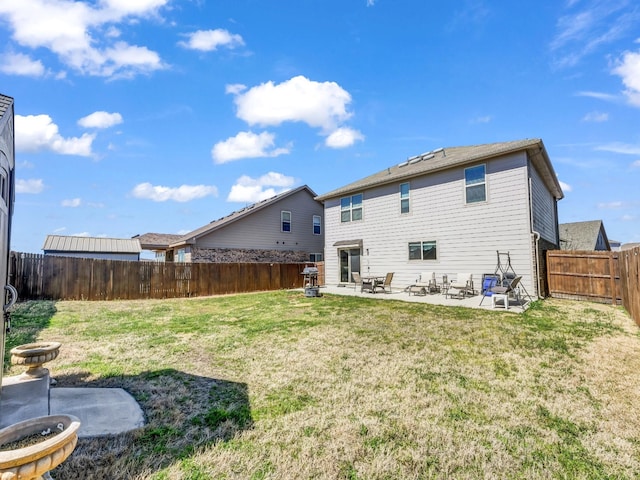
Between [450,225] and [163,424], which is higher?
[450,225]

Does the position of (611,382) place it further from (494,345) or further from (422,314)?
(422,314)

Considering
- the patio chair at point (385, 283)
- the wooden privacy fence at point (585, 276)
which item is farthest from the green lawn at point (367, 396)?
the patio chair at point (385, 283)

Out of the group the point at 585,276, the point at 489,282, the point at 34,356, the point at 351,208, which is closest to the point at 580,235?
the point at 585,276

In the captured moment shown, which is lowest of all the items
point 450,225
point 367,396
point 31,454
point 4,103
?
point 367,396

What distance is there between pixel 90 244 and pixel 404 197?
27.2 m

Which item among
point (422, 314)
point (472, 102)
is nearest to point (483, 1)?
point (472, 102)

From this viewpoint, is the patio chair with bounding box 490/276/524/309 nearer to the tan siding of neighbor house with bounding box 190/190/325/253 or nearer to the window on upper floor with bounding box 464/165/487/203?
the window on upper floor with bounding box 464/165/487/203

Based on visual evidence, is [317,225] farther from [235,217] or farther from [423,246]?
[423,246]

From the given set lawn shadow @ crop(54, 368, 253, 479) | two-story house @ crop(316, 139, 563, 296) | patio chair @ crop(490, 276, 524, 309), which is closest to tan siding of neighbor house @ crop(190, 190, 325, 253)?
two-story house @ crop(316, 139, 563, 296)

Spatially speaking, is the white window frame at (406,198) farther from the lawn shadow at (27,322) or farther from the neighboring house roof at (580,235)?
the neighboring house roof at (580,235)

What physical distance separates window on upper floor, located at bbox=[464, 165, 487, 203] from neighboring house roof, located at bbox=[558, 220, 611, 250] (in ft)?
60.5

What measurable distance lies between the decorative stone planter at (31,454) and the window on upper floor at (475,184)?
13.0 m

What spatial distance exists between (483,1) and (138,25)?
381 inches

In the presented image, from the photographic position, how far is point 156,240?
28.7m
